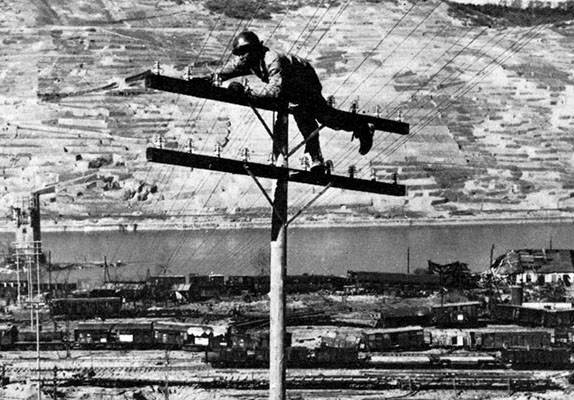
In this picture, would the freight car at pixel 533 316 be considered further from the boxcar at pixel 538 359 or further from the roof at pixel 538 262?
the roof at pixel 538 262

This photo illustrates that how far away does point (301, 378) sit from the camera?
37.2 metres

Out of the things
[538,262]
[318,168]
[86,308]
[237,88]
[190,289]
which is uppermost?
[237,88]

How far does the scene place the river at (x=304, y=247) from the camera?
3752 inches

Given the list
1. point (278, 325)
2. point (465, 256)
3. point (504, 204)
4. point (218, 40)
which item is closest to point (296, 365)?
point (278, 325)

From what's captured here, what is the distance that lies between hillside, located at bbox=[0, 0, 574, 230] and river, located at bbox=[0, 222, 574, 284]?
7.62 m

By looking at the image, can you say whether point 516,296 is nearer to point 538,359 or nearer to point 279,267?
point 538,359

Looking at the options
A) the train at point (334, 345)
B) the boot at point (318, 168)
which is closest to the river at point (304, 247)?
the train at point (334, 345)

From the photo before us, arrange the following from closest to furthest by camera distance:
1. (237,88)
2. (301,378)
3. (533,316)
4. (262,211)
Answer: (237,88)
(301,378)
(533,316)
(262,211)

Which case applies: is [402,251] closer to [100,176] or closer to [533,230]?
[533,230]

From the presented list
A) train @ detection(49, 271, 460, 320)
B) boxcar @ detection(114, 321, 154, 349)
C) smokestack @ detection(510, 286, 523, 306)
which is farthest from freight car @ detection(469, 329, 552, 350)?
Result: train @ detection(49, 271, 460, 320)

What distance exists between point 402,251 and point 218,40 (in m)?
95.7

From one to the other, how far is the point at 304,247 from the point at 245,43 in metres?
103

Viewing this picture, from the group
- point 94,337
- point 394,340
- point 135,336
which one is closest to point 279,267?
point 394,340

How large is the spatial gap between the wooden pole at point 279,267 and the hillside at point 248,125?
105 metres
